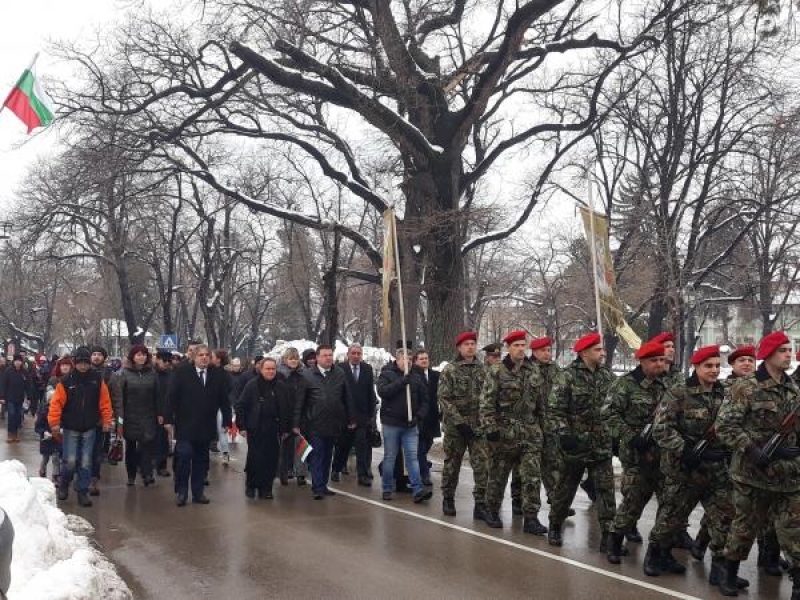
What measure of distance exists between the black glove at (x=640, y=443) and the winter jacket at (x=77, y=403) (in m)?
6.47

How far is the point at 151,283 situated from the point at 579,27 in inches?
1817

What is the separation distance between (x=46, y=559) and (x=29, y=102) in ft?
37.0

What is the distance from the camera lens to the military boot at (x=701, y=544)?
790cm

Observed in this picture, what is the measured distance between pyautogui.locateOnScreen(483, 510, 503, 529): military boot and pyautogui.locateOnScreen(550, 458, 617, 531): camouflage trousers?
104cm

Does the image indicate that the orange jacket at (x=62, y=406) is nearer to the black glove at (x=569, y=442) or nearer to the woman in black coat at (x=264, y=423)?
the woman in black coat at (x=264, y=423)

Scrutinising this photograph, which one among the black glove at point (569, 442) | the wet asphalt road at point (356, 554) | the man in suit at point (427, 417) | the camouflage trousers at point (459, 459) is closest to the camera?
the wet asphalt road at point (356, 554)

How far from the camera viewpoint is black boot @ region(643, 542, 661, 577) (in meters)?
7.18

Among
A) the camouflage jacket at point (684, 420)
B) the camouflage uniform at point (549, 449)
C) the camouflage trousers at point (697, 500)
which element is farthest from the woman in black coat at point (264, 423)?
the camouflage jacket at point (684, 420)

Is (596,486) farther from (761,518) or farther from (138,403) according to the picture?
(138,403)

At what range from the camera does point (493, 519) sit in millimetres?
9180

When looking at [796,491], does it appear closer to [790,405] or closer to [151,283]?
[790,405]

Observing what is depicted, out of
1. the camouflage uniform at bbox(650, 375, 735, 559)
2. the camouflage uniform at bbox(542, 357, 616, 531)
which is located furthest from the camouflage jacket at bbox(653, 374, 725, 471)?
the camouflage uniform at bbox(542, 357, 616, 531)

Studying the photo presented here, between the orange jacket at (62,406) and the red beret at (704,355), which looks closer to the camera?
the red beret at (704,355)

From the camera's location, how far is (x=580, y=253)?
44031 millimetres
